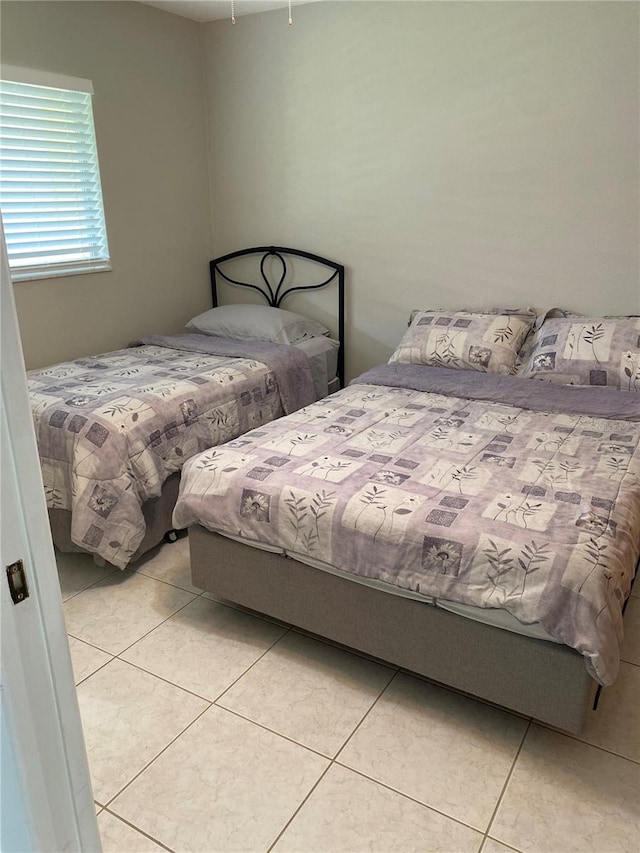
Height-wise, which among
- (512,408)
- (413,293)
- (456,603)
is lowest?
(456,603)

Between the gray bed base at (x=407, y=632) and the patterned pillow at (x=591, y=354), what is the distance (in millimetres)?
1541

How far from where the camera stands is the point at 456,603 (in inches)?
68.5

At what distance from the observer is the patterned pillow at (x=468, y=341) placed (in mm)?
3119

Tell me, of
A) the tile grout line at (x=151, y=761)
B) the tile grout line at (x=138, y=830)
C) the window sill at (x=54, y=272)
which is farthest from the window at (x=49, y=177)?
the tile grout line at (x=138, y=830)

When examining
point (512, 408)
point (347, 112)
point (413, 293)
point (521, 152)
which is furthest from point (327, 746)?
point (347, 112)

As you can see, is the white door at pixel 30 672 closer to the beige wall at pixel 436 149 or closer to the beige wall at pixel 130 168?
the beige wall at pixel 130 168

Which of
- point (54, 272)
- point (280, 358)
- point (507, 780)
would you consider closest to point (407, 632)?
point (507, 780)

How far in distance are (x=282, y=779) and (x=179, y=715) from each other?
381 mm

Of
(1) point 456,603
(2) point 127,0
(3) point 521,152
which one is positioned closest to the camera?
(1) point 456,603

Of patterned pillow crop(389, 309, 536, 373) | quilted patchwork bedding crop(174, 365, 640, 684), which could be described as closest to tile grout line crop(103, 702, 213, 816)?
quilted patchwork bedding crop(174, 365, 640, 684)

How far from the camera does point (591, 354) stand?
9.40 ft

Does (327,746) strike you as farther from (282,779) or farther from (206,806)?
(206,806)

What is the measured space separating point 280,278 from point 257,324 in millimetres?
516

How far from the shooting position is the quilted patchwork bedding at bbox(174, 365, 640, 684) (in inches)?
62.9
